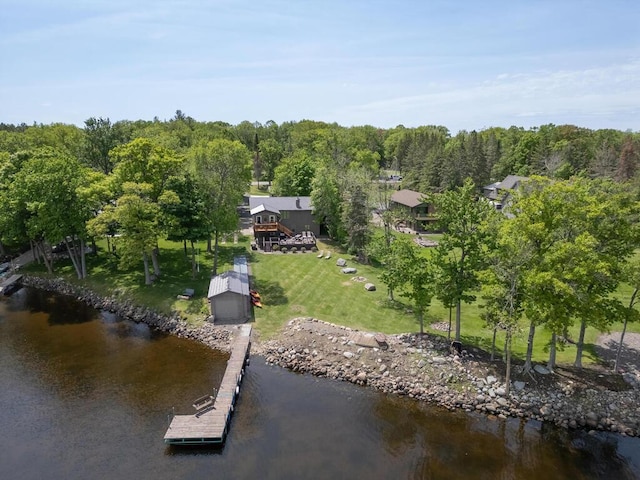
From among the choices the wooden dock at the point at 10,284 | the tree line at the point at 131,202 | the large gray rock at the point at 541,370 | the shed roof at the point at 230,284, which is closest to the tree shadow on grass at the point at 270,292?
the shed roof at the point at 230,284

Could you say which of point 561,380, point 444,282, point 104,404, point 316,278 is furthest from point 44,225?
point 561,380

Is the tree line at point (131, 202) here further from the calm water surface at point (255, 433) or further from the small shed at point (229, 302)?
the calm water surface at point (255, 433)

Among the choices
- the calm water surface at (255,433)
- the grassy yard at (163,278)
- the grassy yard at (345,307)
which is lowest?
the calm water surface at (255,433)

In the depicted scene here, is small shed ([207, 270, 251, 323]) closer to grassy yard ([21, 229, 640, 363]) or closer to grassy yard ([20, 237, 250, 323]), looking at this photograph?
grassy yard ([21, 229, 640, 363])

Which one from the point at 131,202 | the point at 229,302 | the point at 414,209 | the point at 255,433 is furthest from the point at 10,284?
the point at 414,209

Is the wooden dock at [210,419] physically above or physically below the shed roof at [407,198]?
below

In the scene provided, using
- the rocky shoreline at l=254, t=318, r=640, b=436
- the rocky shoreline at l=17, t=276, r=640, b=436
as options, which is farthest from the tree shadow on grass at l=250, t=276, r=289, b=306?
the rocky shoreline at l=254, t=318, r=640, b=436
